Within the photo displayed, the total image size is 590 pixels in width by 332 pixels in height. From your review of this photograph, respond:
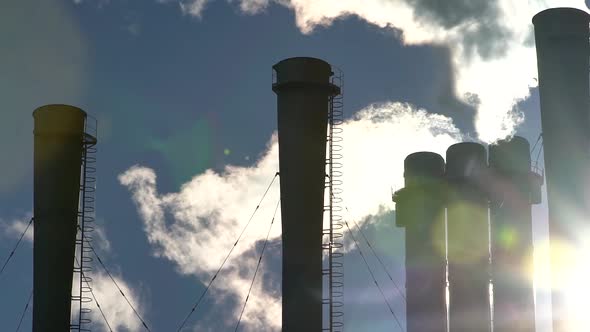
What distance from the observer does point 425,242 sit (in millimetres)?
74062

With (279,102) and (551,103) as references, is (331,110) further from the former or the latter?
(551,103)

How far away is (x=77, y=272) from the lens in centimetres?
5762

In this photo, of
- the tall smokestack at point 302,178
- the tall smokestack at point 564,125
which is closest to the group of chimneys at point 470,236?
the tall smokestack at point 564,125

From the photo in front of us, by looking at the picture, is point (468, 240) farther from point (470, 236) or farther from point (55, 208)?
point (55, 208)

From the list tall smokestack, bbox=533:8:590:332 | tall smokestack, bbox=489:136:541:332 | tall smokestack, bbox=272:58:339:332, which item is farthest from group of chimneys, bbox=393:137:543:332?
tall smokestack, bbox=272:58:339:332

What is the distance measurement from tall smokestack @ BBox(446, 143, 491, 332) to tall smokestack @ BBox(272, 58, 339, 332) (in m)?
17.5

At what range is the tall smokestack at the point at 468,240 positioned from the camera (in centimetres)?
7206

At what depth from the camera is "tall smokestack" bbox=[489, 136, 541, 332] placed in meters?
70.1

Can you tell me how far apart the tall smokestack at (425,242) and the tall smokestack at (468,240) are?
674 millimetres

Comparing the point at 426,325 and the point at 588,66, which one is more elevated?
the point at 588,66

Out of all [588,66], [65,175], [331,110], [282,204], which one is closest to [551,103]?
[588,66]

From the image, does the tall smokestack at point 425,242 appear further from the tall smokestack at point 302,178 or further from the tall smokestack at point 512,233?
the tall smokestack at point 302,178

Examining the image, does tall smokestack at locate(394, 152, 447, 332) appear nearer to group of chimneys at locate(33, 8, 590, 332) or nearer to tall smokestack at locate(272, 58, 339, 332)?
group of chimneys at locate(33, 8, 590, 332)

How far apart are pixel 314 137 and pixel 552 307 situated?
1576cm
